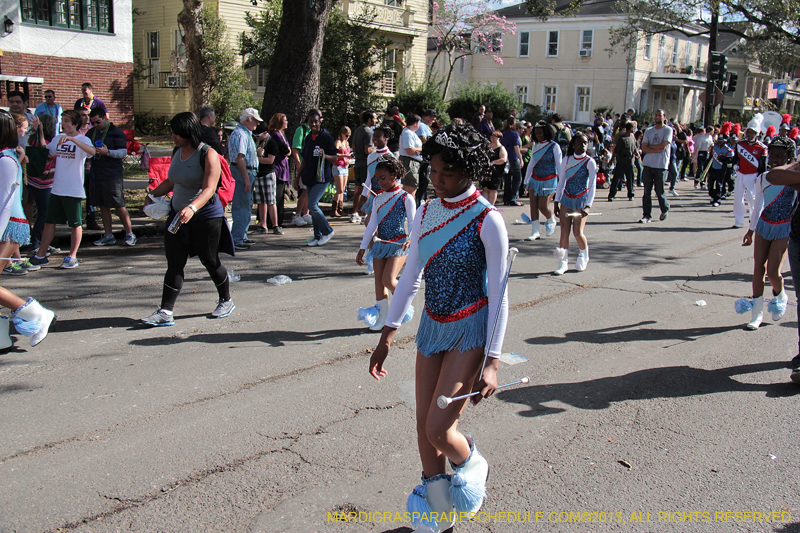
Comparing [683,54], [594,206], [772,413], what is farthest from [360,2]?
[683,54]

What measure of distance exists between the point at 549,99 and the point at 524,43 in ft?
15.3

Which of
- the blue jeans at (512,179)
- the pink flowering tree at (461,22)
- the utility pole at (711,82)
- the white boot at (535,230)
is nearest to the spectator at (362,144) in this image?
the white boot at (535,230)

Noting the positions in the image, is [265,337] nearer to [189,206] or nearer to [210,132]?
[189,206]

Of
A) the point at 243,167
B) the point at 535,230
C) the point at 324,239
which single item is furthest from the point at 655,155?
the point at 243,167

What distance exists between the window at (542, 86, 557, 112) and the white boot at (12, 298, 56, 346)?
47.7 metres

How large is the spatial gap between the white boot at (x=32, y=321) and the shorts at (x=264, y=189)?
545 cm

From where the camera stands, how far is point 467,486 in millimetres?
3010

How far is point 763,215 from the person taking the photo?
6230 millimetres

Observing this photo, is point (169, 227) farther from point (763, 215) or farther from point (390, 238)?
point (763, 215)

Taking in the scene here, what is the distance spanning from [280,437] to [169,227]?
275 centimetres

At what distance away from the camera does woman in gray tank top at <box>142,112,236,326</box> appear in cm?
621

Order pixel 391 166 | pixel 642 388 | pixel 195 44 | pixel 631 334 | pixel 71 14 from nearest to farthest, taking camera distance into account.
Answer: pixel 642 388
pixel 391 166
pixel 631 334
pixel 195 44
pixel 71 14

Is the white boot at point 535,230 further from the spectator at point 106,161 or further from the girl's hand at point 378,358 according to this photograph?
the girl's hand at point 378,358

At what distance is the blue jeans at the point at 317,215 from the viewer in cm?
1045
